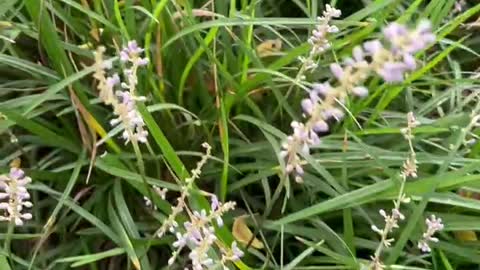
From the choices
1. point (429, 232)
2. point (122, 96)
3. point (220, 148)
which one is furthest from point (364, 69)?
point (220, 148)

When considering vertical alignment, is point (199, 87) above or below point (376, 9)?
below

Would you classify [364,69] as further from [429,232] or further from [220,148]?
[220,148]

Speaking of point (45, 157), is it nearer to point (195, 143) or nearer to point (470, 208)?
point (195, 143)

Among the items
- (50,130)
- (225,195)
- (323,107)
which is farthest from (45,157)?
(323,107)

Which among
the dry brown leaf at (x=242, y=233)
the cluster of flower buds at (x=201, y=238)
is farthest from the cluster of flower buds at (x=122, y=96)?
the dry brown leaf at (x=242, y=233)

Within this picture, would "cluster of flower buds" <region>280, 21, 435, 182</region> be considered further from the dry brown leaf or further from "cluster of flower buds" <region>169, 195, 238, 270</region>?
the dry brown leaf

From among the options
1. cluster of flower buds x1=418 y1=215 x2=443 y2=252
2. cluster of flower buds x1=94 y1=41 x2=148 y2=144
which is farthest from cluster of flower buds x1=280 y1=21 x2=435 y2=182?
cluster of flower buds x1=418 y1=215 x2=443 y2=252

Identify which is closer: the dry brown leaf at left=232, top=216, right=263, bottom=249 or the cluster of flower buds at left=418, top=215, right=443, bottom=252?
the cluster of flower buds at left=418, top=215, right=443, bottom=252
